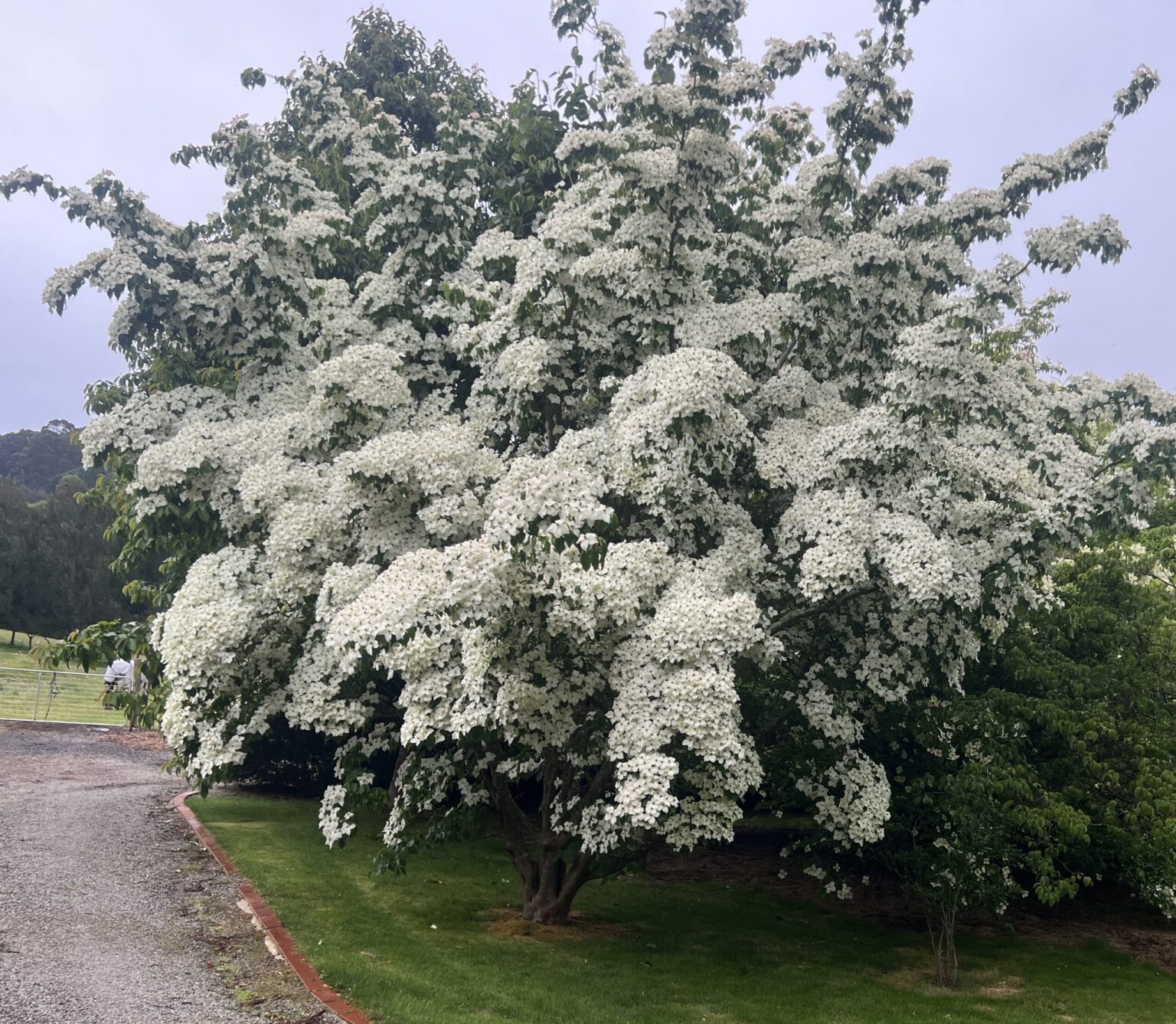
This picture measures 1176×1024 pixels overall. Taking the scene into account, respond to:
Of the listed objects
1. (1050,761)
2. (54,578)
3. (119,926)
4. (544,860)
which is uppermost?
(54,578)

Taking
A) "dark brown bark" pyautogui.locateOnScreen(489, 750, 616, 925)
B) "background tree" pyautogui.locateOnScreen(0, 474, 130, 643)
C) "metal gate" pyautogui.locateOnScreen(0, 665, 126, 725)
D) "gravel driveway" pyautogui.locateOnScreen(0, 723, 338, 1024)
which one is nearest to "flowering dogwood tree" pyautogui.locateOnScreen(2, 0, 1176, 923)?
"dark brown bark" pyautogui.locateOnScreen(489, 750, 616, 925)

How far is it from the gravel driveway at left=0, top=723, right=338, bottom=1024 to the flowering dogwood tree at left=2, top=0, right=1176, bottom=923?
1735 mm

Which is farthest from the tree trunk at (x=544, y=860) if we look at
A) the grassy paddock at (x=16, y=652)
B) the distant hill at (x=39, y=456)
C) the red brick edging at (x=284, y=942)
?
the distant hill at (x=39, y=456)

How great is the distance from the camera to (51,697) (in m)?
31.0

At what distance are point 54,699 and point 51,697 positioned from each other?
651 centimetres

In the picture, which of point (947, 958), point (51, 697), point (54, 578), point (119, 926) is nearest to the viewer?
point (119, 926)

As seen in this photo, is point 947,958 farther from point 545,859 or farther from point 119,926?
point 119,926

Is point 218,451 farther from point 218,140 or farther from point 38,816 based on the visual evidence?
point 38,816

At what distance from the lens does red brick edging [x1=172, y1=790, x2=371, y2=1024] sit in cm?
872

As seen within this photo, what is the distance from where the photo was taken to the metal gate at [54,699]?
101 ft

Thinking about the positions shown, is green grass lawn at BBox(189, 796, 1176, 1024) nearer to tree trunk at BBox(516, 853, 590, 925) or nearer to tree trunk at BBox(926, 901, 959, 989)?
tree trunk at BBox(926, 901, 959, 989)

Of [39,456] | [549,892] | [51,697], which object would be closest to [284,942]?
[549,892]

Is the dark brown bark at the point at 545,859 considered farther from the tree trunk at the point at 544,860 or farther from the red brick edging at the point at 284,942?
the red brick edging at the point at 284,942

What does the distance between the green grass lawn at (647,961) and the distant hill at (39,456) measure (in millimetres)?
79292
